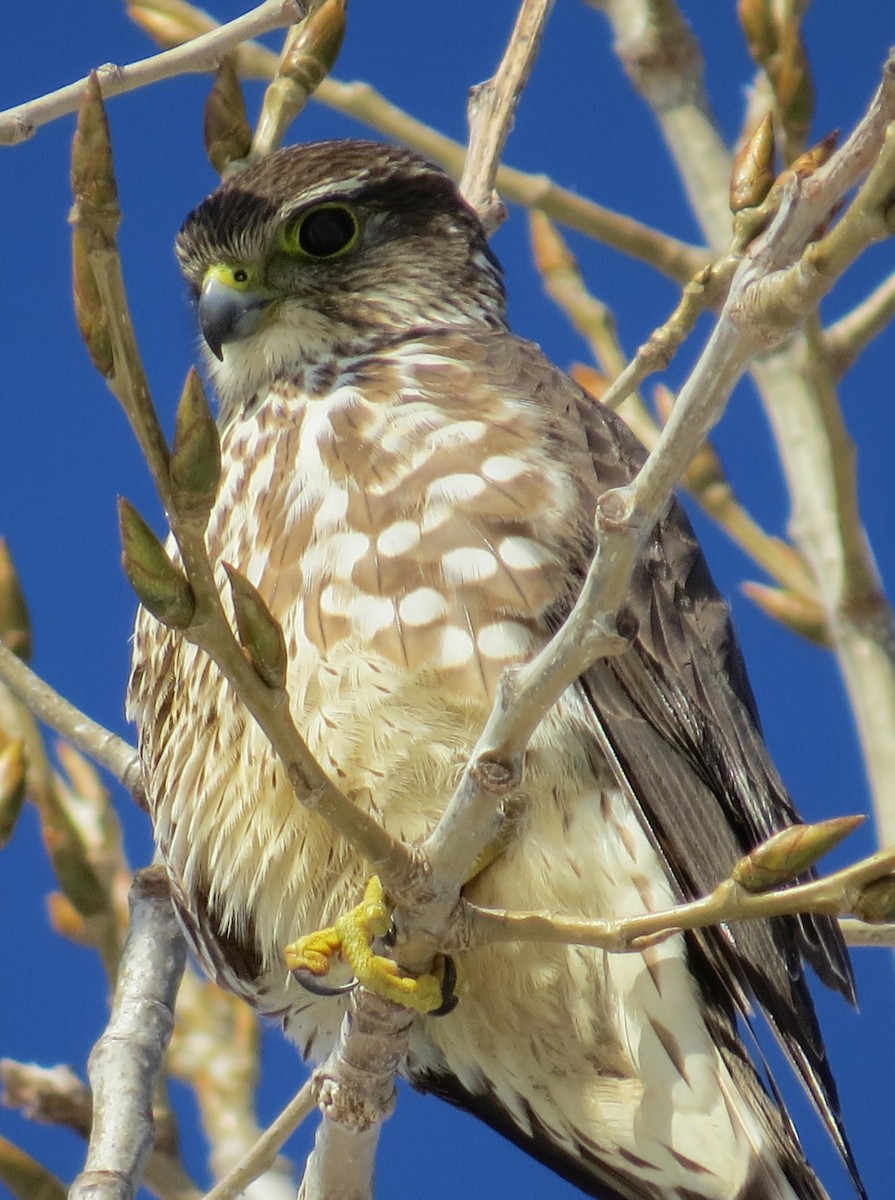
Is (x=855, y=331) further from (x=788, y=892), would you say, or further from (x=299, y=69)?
(x=788, y=892)

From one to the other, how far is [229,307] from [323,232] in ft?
1.02

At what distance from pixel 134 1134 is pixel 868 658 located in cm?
197

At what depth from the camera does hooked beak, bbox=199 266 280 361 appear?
3.47 metres

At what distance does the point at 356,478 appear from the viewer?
291 cm

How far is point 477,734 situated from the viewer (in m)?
2.72

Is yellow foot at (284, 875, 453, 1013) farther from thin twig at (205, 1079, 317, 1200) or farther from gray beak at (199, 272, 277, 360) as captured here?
gray beak at (199, 272, 277, 360)

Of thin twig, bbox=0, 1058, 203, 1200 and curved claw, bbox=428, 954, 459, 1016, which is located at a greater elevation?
curved claw, bbox=428, 954, 459, 1016

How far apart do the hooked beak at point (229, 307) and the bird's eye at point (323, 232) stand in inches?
4.9

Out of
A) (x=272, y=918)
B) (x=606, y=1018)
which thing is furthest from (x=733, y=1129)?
(x=272, y=918)

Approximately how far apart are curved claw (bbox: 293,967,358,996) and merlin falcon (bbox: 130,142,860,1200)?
0.31ft

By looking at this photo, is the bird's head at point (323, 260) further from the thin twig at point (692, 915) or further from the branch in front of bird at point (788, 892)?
the branch in front of bird at point (788, 892)

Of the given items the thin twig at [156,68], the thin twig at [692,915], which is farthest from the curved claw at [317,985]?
the thin twig at [156,68]

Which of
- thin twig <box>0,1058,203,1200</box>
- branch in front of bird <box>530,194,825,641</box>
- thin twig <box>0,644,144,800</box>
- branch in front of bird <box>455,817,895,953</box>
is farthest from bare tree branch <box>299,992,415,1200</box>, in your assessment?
branch in front of bird <box>530,194,825,641</box>

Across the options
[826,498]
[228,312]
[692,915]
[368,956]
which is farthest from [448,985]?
[826,498]
